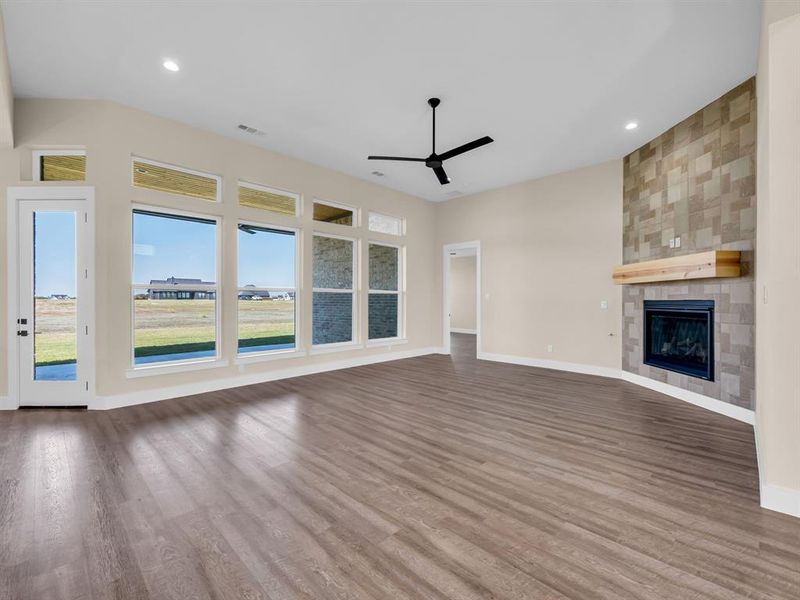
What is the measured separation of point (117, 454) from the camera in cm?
286

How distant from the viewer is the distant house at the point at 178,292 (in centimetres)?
448

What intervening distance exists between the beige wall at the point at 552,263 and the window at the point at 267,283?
12.4 ft

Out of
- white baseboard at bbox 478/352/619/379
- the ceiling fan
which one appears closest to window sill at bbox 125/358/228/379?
the ceiling fan

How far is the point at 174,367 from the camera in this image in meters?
4.48

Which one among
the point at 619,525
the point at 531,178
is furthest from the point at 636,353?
the point at 619,525

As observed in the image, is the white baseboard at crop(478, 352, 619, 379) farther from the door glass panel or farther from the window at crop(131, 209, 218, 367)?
the door glass panel

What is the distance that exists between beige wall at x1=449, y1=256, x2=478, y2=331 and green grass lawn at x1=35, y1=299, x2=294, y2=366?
7961 millimetres

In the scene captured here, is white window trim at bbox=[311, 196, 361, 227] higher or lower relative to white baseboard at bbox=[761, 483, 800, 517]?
higher

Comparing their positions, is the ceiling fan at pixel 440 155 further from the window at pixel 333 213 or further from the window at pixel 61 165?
the window at pixel 61 165

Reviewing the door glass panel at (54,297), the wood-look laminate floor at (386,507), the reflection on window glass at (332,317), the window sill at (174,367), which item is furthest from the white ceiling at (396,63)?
the wood-look laminate floor at (386,507)

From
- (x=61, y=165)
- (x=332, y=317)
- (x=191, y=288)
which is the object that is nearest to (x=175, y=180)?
(x=61, y=165)

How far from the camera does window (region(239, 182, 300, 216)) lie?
5.27 meters

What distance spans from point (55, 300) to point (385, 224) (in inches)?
201

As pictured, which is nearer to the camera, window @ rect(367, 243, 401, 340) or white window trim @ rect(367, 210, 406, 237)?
white window trim @ rect(367, 210, 406, 237)
